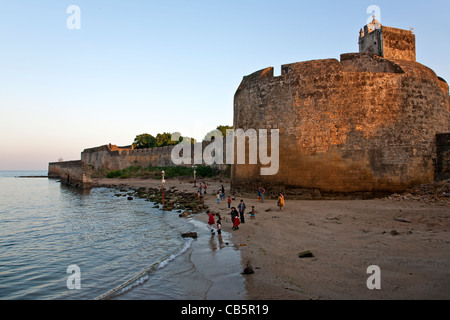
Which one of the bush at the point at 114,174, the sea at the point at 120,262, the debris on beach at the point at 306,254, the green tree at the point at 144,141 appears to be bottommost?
the sea at the point at 120,262

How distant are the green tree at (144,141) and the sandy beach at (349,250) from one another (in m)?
62.2

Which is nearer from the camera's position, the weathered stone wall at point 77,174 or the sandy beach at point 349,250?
the sandy beach at point 349,250

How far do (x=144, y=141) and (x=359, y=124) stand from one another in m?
64.0

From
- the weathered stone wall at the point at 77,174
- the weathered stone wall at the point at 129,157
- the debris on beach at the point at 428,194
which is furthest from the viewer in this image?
the weathered stone wall at the point at 129,157

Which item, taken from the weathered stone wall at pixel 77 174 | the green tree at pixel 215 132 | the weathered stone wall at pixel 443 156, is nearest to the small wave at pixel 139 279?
the weathered stone wall at pixel 443 156

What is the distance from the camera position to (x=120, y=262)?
973cm

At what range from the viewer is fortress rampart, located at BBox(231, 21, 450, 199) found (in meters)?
Result: 16.0

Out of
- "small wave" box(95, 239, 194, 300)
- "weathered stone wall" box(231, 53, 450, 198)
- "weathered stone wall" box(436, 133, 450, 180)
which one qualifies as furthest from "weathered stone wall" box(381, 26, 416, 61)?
"small wave" box(95, 239, 194, 300)

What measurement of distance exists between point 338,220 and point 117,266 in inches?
322

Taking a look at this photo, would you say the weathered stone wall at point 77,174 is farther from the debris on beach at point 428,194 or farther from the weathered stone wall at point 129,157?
the debris on beach at point 428,194

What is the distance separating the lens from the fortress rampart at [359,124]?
16047mm

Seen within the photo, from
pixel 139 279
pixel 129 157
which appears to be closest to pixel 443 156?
pixel 139 279

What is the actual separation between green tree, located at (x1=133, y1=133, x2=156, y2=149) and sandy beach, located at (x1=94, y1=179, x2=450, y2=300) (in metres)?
62.2
